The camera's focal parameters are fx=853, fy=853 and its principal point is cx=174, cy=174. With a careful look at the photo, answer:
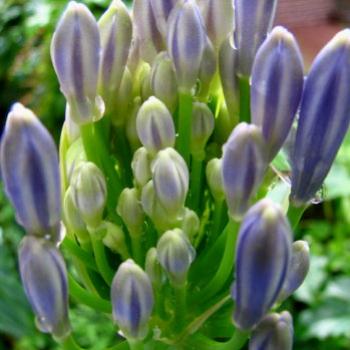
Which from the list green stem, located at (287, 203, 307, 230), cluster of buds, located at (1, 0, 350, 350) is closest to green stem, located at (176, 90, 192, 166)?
cluster of buds, located at (1, 0, 350, 350)

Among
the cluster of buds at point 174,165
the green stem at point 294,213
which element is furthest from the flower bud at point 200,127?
the green stem at point 294,213

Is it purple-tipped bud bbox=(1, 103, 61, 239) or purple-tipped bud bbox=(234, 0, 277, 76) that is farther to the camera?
purple-tipped bud bbox=(234, 0, 277, 76)

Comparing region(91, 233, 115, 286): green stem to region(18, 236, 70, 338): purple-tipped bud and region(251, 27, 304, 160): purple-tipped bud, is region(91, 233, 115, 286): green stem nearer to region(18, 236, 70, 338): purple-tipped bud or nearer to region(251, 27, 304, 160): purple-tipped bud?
region(18, 236, 70, 338): purple-tipped bud

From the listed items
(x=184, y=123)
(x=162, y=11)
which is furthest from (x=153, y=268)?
(x=162, y=11)

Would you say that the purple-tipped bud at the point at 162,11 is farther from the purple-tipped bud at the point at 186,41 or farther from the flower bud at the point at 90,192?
the flower bud at the point at 90,192

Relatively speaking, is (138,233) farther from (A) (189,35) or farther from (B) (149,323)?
(A) (189,35)

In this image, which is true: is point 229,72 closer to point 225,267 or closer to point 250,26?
point 250,26

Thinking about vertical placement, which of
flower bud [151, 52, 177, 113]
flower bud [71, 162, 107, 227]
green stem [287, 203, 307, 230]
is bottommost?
green stem [287, 203, 307, 230]
